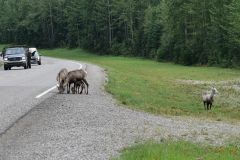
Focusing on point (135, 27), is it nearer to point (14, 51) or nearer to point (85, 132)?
point (14, 51)

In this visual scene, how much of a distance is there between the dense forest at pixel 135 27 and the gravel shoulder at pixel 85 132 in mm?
47479

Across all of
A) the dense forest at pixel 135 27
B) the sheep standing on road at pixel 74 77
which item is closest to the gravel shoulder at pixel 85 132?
the sheep standing on road at pixel 74 77

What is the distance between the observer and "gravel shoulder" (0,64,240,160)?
A: 34.7 ft

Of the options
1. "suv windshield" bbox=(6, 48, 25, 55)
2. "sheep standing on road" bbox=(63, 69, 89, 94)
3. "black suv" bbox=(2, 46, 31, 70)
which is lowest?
"black suv" bbox=(2, 46, 31, 70)

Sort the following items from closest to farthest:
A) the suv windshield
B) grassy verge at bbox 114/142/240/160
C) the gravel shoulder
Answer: grassy verge at bbox 114/142/240/160
the gravel shoulder
the suv windshield

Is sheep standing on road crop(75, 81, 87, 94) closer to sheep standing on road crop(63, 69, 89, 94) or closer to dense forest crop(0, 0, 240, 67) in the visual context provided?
sheep standing on road crop(63, 69, 89, 94)

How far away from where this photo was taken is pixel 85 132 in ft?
41.8

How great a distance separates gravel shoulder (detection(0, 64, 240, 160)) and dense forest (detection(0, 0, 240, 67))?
47.5 meters

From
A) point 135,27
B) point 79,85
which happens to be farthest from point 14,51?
point 135,27

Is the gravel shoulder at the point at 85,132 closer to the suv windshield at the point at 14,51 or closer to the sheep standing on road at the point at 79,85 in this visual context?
the sheep standing on road at the point at 79,85

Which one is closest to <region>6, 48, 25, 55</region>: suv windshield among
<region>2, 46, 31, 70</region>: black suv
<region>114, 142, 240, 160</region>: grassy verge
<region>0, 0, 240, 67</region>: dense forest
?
<region>2, 46, 31, 70</region>: black suv

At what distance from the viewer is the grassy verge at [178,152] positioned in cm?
1011

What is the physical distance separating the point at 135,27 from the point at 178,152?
98.5m

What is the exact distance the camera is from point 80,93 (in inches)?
871
